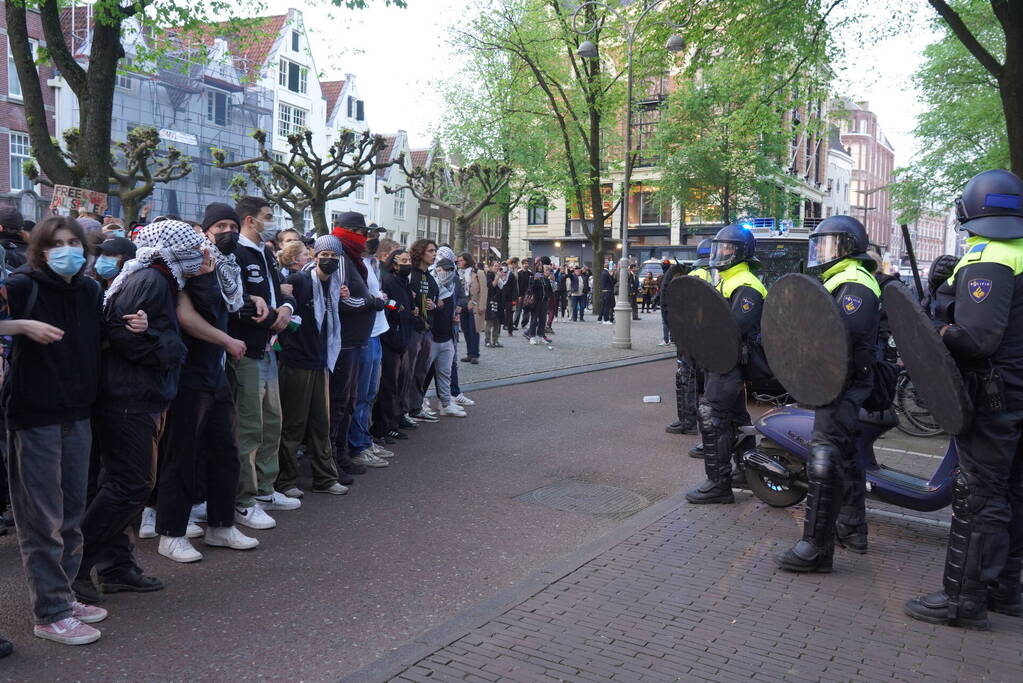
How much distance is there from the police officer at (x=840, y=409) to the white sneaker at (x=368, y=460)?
3465 mm

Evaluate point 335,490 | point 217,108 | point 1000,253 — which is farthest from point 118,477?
point 217,108

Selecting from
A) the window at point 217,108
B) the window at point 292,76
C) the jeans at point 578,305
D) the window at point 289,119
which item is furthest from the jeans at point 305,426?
the window at point 292,76

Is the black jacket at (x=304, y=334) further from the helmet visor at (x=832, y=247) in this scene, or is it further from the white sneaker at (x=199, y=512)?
the helmet visor at (x=832, y=247)

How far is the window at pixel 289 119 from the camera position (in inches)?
1786

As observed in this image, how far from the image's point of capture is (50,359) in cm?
354

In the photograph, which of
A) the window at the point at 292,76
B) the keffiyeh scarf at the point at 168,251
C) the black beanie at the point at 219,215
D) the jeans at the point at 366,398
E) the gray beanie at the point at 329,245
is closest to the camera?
the keffiyeh scarf at the point at 168,251

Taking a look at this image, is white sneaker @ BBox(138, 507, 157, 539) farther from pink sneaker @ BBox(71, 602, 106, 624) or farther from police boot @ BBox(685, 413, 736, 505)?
police boot @ BBox(685, 413, 736, 505)

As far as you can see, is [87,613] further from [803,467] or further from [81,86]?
[81,86]

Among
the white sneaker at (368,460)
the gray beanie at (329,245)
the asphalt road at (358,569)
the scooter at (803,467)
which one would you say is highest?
the gray beanie at (329,245)

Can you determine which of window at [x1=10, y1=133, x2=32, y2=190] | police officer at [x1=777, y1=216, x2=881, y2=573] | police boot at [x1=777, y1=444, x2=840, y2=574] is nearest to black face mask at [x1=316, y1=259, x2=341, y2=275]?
police officer at [x1=777, y1=216, x2=881, y2=573]

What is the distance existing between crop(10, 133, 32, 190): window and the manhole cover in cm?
2929

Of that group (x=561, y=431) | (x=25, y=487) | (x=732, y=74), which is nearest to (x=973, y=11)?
(x=732, y=74)

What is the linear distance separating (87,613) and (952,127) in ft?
103

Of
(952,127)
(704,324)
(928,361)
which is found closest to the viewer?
(928,361)
